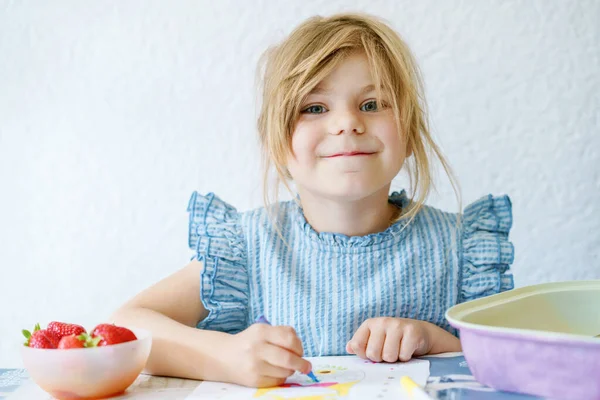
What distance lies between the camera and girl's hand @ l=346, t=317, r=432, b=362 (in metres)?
0.82

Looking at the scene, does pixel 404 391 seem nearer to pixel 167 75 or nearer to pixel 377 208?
pixel 377 208

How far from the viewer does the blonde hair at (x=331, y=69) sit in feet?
3.16

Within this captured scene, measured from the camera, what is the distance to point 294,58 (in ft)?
3.27

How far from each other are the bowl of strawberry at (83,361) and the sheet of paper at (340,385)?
0.23 ft

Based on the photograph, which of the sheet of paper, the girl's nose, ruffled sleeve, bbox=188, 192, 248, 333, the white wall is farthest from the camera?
the white wall

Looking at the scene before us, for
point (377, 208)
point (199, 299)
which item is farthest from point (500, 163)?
point (199, 299)

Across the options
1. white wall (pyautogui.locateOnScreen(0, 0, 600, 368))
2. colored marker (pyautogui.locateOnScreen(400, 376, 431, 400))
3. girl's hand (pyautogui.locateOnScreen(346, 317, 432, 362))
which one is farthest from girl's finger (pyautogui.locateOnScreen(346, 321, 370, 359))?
white wall (pyautogui.locateOnScreen(0, 0, 600, 368))

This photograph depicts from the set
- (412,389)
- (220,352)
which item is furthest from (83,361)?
(412,389)

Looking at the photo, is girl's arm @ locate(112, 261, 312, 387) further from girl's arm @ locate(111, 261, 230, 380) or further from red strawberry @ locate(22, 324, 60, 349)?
red strawberry @ locate(22, 324, 60, 349)

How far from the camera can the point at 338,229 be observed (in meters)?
1.06

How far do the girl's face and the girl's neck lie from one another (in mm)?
57

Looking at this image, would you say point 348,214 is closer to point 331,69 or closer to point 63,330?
point 331,69

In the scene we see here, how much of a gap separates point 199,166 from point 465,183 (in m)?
0.51

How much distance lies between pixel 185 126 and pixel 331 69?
0.56 metres
